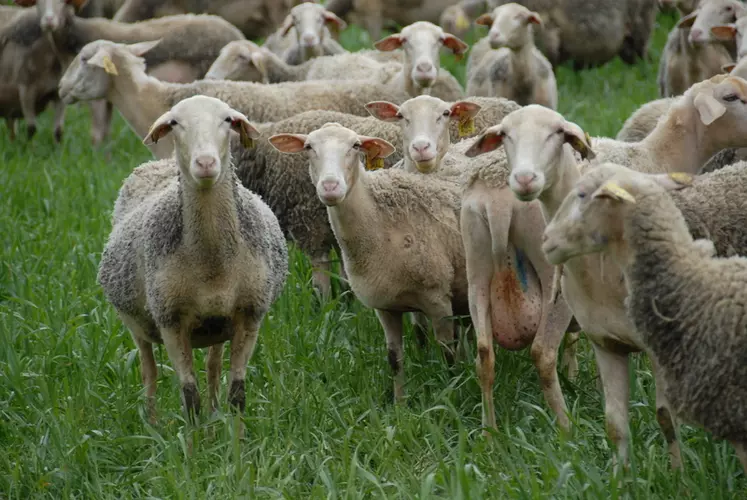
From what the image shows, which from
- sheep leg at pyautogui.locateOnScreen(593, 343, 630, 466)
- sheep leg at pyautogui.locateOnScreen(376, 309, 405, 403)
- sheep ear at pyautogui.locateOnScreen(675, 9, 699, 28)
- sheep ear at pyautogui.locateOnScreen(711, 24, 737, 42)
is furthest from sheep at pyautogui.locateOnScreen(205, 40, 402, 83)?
sheep leg at pyautogui.locateOnScreen(593, 343, 630, 466)

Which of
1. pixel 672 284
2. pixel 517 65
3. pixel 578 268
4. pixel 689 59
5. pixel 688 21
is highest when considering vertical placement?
pixel 672 284

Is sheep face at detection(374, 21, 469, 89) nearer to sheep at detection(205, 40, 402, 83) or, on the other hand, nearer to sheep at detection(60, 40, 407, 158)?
sheep at detection(60, 40, 407, 158)

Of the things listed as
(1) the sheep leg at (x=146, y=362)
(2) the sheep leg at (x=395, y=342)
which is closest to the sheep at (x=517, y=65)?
(2) the sheep leg at (x=395, y=342)

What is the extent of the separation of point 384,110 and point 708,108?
1.57m

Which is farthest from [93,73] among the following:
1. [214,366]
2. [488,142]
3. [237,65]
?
[488,142]

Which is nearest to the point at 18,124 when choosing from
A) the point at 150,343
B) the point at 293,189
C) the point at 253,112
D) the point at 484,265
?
the point at 253,112

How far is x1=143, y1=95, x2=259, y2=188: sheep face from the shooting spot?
4566mm

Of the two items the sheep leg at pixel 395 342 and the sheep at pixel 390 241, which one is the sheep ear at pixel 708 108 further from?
the sheep leg at pixel 395 342

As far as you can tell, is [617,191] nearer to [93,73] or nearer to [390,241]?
[390,241]

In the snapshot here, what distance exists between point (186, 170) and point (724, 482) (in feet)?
7.08

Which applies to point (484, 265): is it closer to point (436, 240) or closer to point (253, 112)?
point (436, 240)

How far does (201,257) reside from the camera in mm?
4746

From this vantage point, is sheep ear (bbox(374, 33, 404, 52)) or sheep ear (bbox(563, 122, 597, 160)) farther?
sheep ear (bbox(374, 33, 404, 52))

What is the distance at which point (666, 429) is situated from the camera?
4.25 meters
